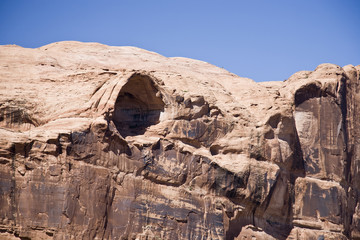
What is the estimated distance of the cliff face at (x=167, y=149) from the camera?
34875 mm

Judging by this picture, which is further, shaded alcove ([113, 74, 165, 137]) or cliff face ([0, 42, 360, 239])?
shaded alcove ([113, 74, 165, 137])

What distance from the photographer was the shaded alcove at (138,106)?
39.9 metres

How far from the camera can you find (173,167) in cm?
3934

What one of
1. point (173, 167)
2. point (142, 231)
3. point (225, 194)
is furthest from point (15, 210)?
point (225, 194)

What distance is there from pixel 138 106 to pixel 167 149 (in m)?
3.05

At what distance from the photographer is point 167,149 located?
39406 mm

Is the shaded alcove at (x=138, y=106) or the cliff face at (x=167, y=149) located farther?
the shaded alcove at (x=138, y=106)

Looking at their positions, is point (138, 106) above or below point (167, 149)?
above

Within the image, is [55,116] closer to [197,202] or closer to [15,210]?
[15,210]

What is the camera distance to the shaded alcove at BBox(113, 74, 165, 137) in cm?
3991

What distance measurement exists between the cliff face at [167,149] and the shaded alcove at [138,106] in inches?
2.4

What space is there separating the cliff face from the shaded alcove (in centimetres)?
6

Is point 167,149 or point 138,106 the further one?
point 138,106

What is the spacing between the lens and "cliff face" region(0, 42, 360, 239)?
34875mm
